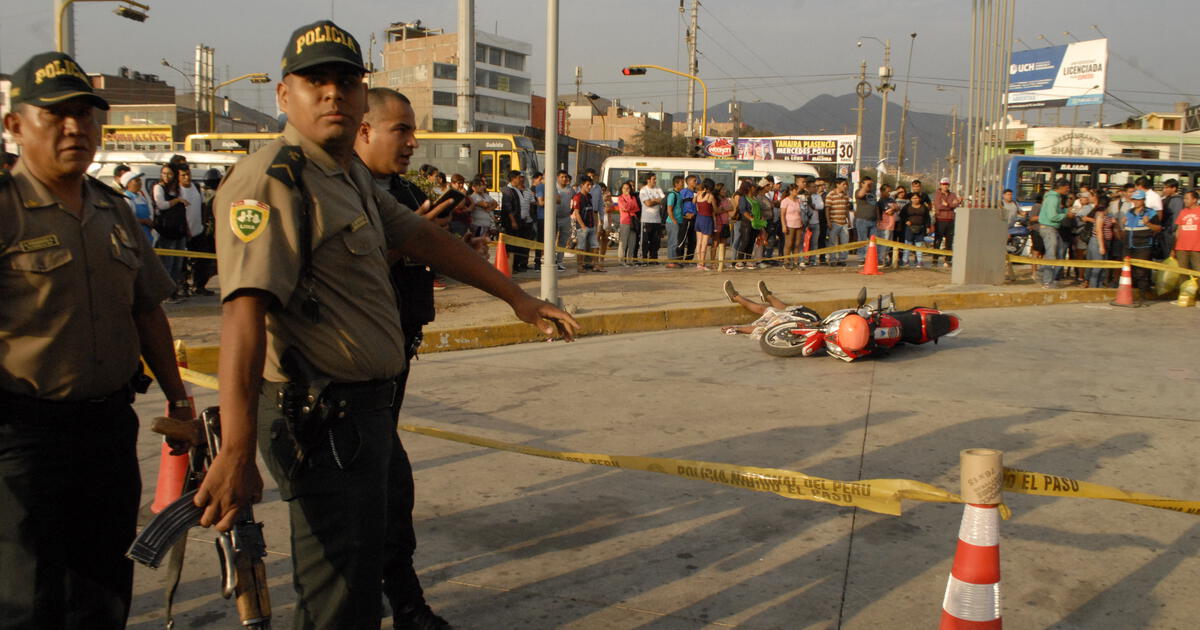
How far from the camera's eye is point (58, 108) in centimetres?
262

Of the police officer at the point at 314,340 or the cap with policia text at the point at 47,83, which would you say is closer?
the police officer at the point at 314,340

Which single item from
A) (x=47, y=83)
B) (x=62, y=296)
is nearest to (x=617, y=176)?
(x=47, y=83)

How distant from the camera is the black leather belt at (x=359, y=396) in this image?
2.21 m

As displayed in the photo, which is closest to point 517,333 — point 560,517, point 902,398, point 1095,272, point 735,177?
point 902,398

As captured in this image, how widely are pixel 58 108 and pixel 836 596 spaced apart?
3.26 metres

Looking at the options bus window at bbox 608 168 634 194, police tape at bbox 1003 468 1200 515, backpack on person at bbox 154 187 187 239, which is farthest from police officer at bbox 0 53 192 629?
bus window at bbox 608 168 634 194

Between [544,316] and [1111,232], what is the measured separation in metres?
15.0

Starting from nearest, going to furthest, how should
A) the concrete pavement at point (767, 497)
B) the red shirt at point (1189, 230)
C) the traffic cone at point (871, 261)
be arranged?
the concrete pavement at point (767, 497)
the red shirt at point (1189, 230)
the traffic cone at point (871, 261)

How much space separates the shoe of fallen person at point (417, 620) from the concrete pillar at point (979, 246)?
12568 mm

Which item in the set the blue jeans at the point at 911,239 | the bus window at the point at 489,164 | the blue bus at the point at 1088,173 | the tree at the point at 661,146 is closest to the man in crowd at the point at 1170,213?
the blue jeans at the point at 911,239

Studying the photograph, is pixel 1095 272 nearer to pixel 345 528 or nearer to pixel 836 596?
pixel 836 596

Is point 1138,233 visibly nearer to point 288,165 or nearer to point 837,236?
point 837,236

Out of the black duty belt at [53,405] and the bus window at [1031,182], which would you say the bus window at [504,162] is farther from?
the black duty belt at [53,405]

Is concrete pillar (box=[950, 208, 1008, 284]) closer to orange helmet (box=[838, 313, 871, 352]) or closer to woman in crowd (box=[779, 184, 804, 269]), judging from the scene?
woman in crowd (box=[779, 184, 804, 269])
